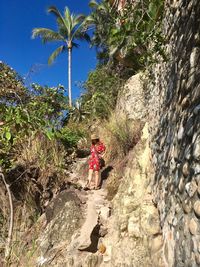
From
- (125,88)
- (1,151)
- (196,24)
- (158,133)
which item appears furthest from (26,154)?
(196,24)

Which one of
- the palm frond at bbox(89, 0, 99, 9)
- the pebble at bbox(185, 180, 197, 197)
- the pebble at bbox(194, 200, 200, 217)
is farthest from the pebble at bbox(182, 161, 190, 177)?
the palm frond at bbox(89, 0, 99, 9)

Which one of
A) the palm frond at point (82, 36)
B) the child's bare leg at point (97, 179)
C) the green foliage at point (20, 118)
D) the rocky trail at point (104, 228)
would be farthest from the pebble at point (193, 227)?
the palm frond at point (82, 36)

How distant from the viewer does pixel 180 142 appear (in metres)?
3.45

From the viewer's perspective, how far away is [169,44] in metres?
4.75

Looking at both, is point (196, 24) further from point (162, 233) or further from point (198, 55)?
point (162, 233)

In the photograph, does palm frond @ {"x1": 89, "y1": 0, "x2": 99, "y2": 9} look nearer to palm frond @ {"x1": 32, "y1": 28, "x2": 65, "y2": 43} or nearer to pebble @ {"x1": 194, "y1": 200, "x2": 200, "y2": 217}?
palm frond @ {"x1": 32, "y1": 28, "x2": 65, "y2": 43}

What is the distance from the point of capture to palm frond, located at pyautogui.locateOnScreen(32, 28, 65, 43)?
24875 millimetres

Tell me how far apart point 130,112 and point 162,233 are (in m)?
5.11

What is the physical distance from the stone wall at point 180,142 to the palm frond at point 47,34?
21.2 m

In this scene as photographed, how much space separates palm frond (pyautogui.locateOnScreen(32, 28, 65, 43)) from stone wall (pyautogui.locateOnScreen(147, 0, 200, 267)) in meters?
21.2

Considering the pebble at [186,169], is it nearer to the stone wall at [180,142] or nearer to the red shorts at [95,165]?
the stone wall at [180,142]

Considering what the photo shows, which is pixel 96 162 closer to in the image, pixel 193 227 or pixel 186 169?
pixel 186 169

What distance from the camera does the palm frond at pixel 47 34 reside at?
2488cm

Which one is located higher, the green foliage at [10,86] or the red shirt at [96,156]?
the green foliage at [10,86]
